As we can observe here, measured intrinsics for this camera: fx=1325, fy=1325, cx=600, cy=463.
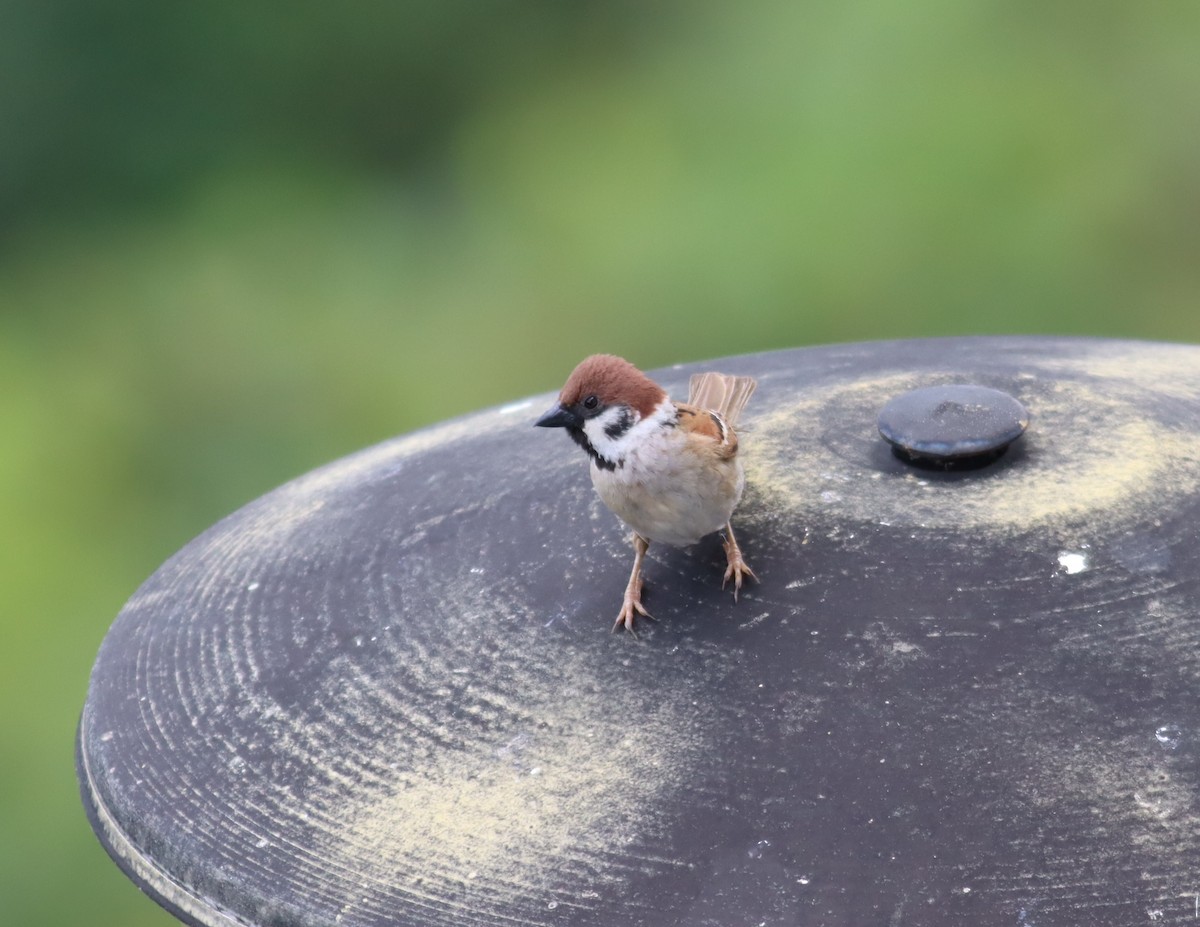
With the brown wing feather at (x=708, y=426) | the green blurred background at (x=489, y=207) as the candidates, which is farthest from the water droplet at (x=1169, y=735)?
the green blurred background at (x=489, y=207)

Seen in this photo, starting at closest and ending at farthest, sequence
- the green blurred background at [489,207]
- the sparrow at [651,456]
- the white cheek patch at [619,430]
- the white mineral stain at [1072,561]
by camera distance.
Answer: the white mineral stain at [1072,561], the sparrow at [651,456], the white cheek patch at [619,430], the green blurred background at [489,207]

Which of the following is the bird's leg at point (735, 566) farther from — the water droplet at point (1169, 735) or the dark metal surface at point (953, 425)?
the water droplet at point (1169, 735)

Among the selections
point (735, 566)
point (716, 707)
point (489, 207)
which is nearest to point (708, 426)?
point (735, 566)

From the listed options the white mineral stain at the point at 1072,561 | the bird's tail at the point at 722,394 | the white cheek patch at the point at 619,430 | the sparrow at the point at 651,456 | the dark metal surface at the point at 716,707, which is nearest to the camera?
the dark metal surface at the point at 716,707

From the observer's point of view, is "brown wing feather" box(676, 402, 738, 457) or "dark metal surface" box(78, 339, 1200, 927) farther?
"brown wing feather" box(676, 402, 738, 457)

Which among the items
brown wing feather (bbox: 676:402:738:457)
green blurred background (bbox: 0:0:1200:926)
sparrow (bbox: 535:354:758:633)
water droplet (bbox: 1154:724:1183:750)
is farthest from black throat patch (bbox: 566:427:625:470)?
green blurred background (bbox: 0:0:1200:926)

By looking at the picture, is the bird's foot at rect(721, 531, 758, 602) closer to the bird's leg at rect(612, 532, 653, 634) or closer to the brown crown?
the bird's leg at rect(612, 532, 653, 634)

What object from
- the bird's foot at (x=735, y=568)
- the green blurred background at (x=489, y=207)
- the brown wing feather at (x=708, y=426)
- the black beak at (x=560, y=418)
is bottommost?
the green blurred background at (x=489, y=207)

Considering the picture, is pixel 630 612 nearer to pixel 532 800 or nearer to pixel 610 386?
pixel 532 800

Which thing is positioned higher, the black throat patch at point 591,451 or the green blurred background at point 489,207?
the black throat patch at point 591,451
